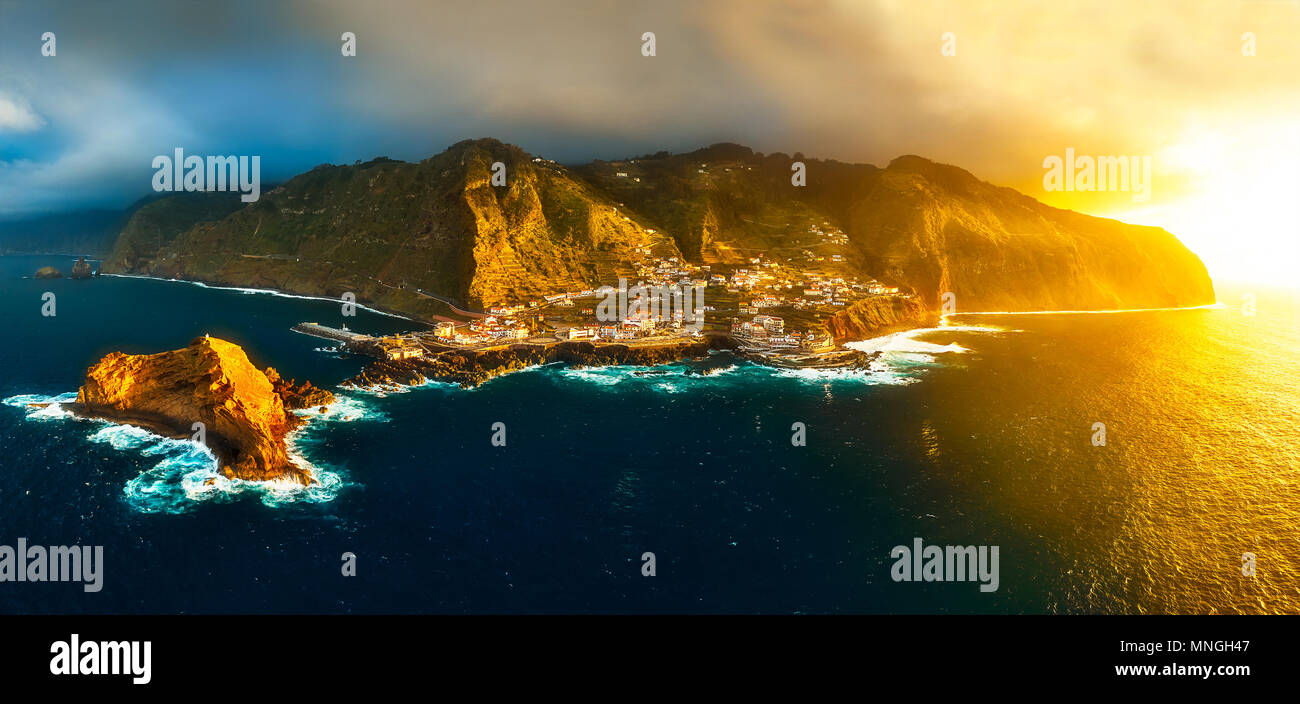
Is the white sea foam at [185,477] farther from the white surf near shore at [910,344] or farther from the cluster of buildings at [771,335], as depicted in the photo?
the white surf near shore at [910,344]

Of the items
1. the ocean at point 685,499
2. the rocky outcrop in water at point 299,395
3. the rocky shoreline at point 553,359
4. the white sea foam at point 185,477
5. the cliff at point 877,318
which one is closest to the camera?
the ocean at point 685,499

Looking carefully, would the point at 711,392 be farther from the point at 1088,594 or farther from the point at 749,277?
the point at 749,277

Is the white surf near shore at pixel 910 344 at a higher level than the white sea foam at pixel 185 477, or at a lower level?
higher

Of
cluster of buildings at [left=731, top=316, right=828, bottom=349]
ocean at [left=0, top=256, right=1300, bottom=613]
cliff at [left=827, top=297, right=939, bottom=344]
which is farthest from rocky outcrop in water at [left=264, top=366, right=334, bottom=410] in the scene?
cliff at [left=827, top=297, right=939, bottom=344]

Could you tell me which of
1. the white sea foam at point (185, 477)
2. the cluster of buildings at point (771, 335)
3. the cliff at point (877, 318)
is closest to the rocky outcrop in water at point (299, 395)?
the white sea foam at point (185, 477)

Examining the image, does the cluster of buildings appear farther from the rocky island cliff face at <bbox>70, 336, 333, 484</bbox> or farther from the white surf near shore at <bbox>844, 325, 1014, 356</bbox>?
the rocky island cliff face at <bbox>70, 336, 333, 484</bbox>
